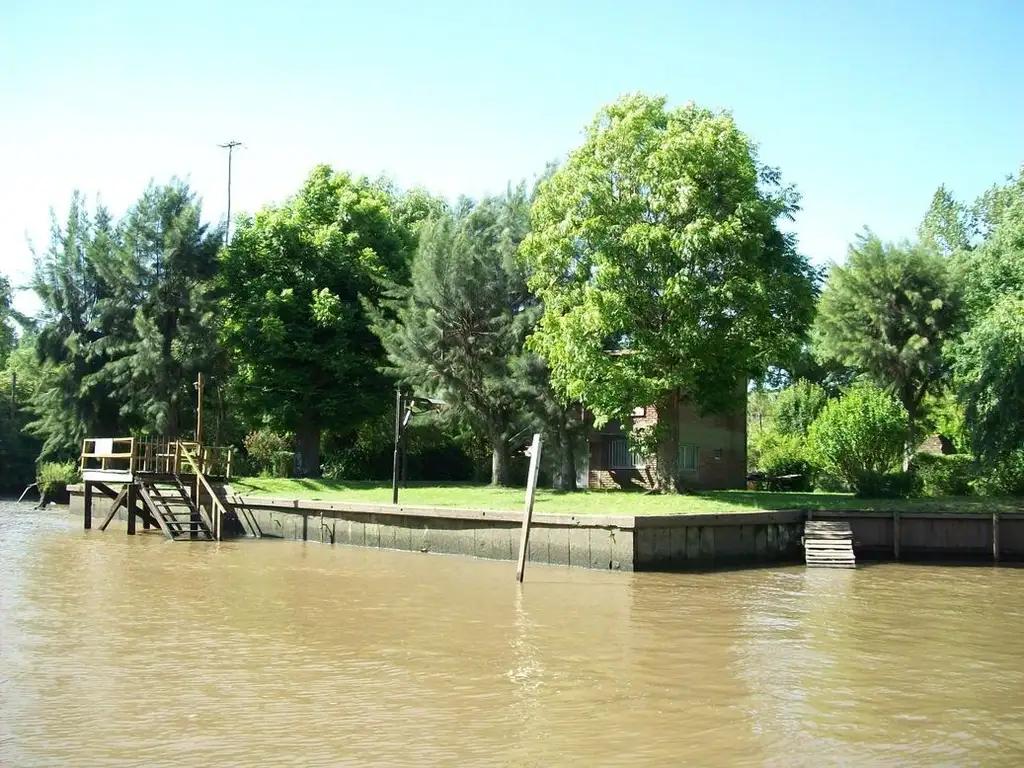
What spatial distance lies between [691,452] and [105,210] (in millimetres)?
28433

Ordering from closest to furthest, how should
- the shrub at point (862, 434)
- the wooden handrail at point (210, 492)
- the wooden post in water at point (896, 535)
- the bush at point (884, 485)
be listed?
the wooden post in water at point (896, 535) → the wooden handrail at point (210, 492) → the bush at point (884, 485) → the shrub at point (862, 434)

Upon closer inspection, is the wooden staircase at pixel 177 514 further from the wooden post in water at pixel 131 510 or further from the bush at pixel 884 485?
the bush at pixel 884 485

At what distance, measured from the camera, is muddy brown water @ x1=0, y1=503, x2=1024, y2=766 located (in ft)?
30.0

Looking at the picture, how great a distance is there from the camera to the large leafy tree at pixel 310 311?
38.9 m

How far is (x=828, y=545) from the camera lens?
79.4 feet

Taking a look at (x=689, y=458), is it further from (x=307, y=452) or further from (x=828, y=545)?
(x=307, y=452)

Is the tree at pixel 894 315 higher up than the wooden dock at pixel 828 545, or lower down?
higher up

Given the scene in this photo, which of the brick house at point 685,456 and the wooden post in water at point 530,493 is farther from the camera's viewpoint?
the brick house at point 685,456

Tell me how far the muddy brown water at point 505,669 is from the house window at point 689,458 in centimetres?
1623

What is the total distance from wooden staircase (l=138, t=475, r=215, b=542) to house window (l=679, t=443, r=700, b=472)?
1699cm

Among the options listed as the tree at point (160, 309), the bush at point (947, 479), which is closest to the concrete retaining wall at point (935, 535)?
the bush at point (947, 479)

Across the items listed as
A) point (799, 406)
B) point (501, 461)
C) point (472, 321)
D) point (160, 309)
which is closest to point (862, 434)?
point (501, 461)

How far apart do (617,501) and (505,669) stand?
1575cm

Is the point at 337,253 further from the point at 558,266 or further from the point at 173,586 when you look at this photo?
the point at 173,586
